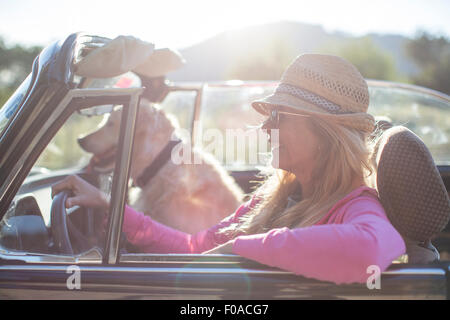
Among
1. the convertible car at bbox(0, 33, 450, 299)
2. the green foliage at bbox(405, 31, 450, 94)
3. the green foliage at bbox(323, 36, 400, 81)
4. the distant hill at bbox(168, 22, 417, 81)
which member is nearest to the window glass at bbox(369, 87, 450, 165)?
the convertible car at bbox(0, 33, 450, 299)

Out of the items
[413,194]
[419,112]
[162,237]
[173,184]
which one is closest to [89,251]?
[162,237]

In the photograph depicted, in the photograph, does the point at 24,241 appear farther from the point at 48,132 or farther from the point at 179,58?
the point at 179,58

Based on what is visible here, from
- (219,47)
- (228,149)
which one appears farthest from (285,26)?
(228,149)

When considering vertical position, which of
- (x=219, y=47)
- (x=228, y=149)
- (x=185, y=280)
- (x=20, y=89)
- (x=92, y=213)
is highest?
(x=20, y=89)

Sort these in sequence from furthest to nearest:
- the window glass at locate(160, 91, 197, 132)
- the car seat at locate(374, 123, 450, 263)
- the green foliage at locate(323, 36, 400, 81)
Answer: the green foliage at locate(323, 36, 400, 81)
the window glass at locate(160, 91, 197, 132)
the car seat at locate(374, 123, 450, 263)

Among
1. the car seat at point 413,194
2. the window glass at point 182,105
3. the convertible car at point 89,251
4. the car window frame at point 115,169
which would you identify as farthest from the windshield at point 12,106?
the window glass at point 182,105

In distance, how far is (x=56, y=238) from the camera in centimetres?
177

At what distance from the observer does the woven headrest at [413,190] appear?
4.83 feet

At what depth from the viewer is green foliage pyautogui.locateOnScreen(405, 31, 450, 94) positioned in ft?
139

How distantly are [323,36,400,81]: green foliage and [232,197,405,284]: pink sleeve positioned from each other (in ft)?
174

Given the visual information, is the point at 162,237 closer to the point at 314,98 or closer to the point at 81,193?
the point at 81,193

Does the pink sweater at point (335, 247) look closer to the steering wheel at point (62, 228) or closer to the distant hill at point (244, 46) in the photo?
the steering wheel at point (62, 228)

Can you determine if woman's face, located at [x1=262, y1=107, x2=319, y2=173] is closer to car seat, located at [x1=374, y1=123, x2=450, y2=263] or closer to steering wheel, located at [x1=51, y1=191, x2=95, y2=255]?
car seat, located at [x1=374, y1=123, x2=450, y2=263]

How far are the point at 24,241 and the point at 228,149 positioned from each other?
2.57m
